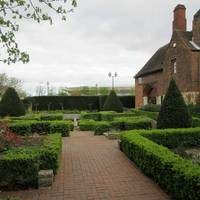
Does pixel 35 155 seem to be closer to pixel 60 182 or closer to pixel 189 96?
pixel 60 182

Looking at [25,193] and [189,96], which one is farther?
[189,96]

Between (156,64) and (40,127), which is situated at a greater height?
(156,64)

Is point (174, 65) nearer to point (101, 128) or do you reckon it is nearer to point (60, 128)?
point (101, 128)

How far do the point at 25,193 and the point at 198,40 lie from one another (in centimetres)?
2168

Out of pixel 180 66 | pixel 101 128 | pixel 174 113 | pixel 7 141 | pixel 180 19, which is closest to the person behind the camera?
pixel 7 141

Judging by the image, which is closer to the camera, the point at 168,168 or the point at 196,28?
the point at 168,168

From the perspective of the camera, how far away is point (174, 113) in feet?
38.5

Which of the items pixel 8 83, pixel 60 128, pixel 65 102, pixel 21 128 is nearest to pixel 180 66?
pixel 60 128

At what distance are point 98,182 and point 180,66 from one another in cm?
2017

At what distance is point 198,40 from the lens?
2336cm

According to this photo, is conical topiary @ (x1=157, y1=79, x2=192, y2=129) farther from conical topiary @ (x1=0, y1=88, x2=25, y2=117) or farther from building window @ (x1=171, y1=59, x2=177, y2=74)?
conical topiary @ (x1=0, y1=88, x2=25, y2=117)

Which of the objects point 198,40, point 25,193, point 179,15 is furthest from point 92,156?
point 179,15

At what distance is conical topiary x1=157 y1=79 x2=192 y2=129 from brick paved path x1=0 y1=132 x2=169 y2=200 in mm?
3540

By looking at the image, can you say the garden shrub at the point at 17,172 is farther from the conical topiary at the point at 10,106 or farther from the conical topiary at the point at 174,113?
the conical topiary at the point at 10,106
